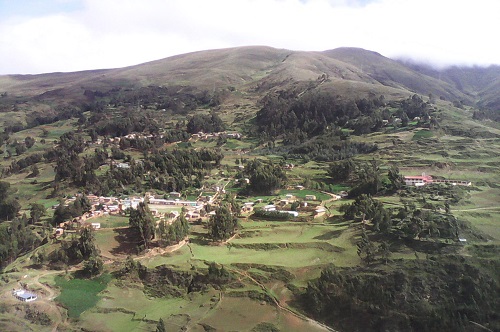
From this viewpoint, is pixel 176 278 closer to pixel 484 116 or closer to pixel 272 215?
pixel 272 215

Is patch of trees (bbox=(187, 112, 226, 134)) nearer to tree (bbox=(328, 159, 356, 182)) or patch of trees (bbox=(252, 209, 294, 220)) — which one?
tree (bbox=(328, 159, 356, 182))

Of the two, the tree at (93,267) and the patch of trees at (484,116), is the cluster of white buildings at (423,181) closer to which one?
the tree at (93,267)

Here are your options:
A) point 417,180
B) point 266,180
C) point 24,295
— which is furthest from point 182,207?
point 417,180

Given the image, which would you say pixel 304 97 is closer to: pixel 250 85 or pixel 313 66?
pixel 250 85

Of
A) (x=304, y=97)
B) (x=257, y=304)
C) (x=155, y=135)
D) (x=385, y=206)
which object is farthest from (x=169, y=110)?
(x=257, y=304)

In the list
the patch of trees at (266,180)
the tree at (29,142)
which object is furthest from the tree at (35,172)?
the patch of trees at (266,180)

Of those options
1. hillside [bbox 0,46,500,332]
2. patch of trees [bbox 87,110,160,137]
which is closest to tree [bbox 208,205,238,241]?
hillside [bbox 0,46,500,332]

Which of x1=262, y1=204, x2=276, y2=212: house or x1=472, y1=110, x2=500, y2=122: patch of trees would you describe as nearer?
x1=262, y1=204, x2=276, y2=212: house
